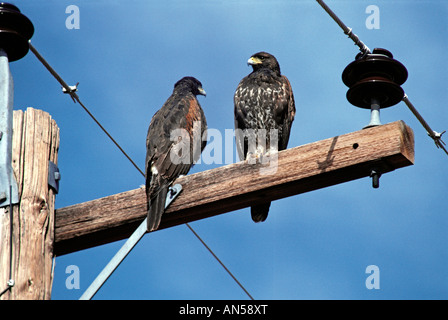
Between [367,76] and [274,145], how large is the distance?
268cm

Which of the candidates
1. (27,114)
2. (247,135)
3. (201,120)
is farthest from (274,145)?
(27,114)

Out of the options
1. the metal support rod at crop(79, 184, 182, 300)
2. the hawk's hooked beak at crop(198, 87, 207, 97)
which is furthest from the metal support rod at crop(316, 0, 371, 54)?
the hawk's hooked beak at crop(198, 87, 207, 97)

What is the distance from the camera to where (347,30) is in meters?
4.56

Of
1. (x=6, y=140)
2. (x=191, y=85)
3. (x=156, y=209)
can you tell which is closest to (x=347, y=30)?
(x=156, y=209)

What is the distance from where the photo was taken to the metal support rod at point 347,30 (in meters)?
4.56

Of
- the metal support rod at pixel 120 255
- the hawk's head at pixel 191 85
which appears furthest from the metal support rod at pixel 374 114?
the hawk's head at pixel 191 85

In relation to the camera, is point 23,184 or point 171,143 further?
point 171,143

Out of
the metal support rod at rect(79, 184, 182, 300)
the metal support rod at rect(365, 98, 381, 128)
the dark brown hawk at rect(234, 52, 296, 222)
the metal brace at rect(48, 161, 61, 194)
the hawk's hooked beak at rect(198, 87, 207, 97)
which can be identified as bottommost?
the metal support rod at rect(79, 184, 182, 300)

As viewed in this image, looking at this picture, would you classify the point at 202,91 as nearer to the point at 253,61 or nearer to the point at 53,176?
the point at 253,61

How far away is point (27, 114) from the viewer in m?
4.55

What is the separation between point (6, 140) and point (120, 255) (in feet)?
2.99

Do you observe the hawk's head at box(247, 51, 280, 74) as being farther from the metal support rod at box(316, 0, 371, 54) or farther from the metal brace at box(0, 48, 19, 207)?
the metal brace at box(0, 48, 19, 207)

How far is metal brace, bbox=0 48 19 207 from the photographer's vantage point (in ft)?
14.0

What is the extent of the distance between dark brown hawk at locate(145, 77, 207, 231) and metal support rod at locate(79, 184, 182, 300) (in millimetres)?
51
